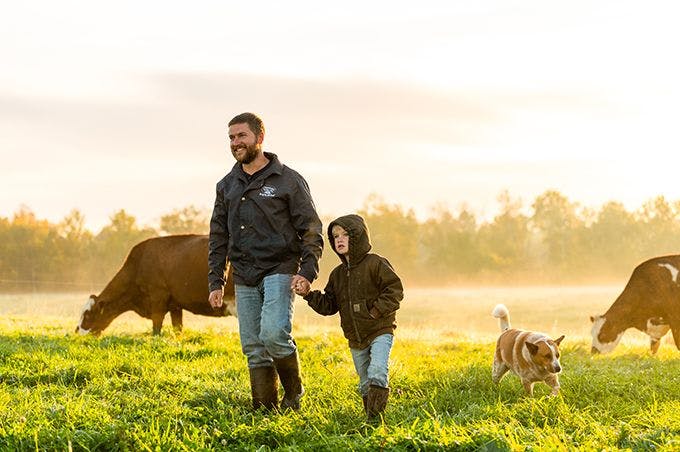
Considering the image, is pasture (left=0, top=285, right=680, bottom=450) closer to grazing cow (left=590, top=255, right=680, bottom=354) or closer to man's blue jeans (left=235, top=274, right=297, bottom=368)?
man's blue jeans (left=235, top=274, right=297, bottom=368)

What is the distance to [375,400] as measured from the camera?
6.81m

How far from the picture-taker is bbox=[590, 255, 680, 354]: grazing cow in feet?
53.5

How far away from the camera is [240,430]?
615 centimetres

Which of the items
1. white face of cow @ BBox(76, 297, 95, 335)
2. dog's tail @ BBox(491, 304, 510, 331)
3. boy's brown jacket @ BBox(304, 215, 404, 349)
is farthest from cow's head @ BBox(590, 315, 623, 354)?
white face of cow @ BBox(76, 297, 95, 335)

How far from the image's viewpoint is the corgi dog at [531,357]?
8.41 m

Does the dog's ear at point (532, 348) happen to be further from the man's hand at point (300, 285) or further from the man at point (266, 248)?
the man's hand at point (300, 285)

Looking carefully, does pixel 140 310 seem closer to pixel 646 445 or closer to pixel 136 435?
pixel 136 435

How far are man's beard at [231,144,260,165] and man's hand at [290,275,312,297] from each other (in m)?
1.26

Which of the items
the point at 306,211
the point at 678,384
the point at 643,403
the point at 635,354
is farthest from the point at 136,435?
the point at 635,354

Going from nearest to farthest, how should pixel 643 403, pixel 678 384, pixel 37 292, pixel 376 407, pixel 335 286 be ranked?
pixel 376 407 < pixel 335 286 < pixel 643 403 < pixel 678 384 < pixel 37 292

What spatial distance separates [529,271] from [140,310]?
5997 centimetres

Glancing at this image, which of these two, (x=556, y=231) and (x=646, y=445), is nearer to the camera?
(x=646, y=445)

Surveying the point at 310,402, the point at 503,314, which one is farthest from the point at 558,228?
the point at 310,402

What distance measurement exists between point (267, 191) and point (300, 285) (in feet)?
3.32
